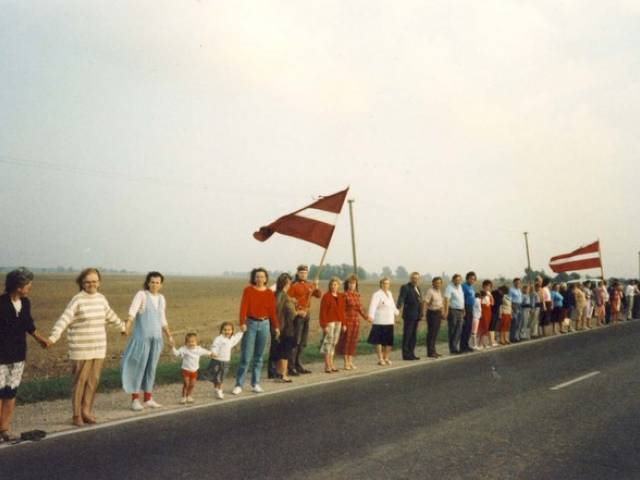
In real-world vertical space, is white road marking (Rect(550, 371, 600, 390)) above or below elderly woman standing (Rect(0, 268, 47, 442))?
below

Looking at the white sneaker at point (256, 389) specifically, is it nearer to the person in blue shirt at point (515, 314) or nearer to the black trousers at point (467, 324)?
the black trousers at point (467, 324)

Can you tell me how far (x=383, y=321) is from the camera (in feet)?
37.6

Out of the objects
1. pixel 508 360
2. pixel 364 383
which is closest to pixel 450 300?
pixel 508 360

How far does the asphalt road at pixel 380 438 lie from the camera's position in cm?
443

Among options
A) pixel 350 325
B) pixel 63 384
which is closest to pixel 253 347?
pixel 350 325

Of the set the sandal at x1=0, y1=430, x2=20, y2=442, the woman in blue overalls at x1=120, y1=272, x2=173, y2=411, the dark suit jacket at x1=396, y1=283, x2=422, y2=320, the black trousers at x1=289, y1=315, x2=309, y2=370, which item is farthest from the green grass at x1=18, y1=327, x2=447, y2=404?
the dark suit jacket at x1=396, y1=283, x2=422, y2=320

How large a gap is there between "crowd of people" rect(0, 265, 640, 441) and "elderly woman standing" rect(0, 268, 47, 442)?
0.01 m

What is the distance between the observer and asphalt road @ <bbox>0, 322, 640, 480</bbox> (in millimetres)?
4434

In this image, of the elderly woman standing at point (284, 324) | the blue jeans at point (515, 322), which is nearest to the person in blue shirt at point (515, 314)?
the blue jeans at point (515, 322)

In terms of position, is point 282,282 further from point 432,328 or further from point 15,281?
point 15,281

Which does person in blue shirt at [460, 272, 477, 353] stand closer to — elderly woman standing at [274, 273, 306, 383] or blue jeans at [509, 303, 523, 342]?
blue jeans at [509, 303, 523, 342]

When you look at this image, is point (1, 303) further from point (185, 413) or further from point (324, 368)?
point (324, 368)

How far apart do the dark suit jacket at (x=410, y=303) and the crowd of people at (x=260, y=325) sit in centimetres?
2

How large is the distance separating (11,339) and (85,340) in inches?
37.0
